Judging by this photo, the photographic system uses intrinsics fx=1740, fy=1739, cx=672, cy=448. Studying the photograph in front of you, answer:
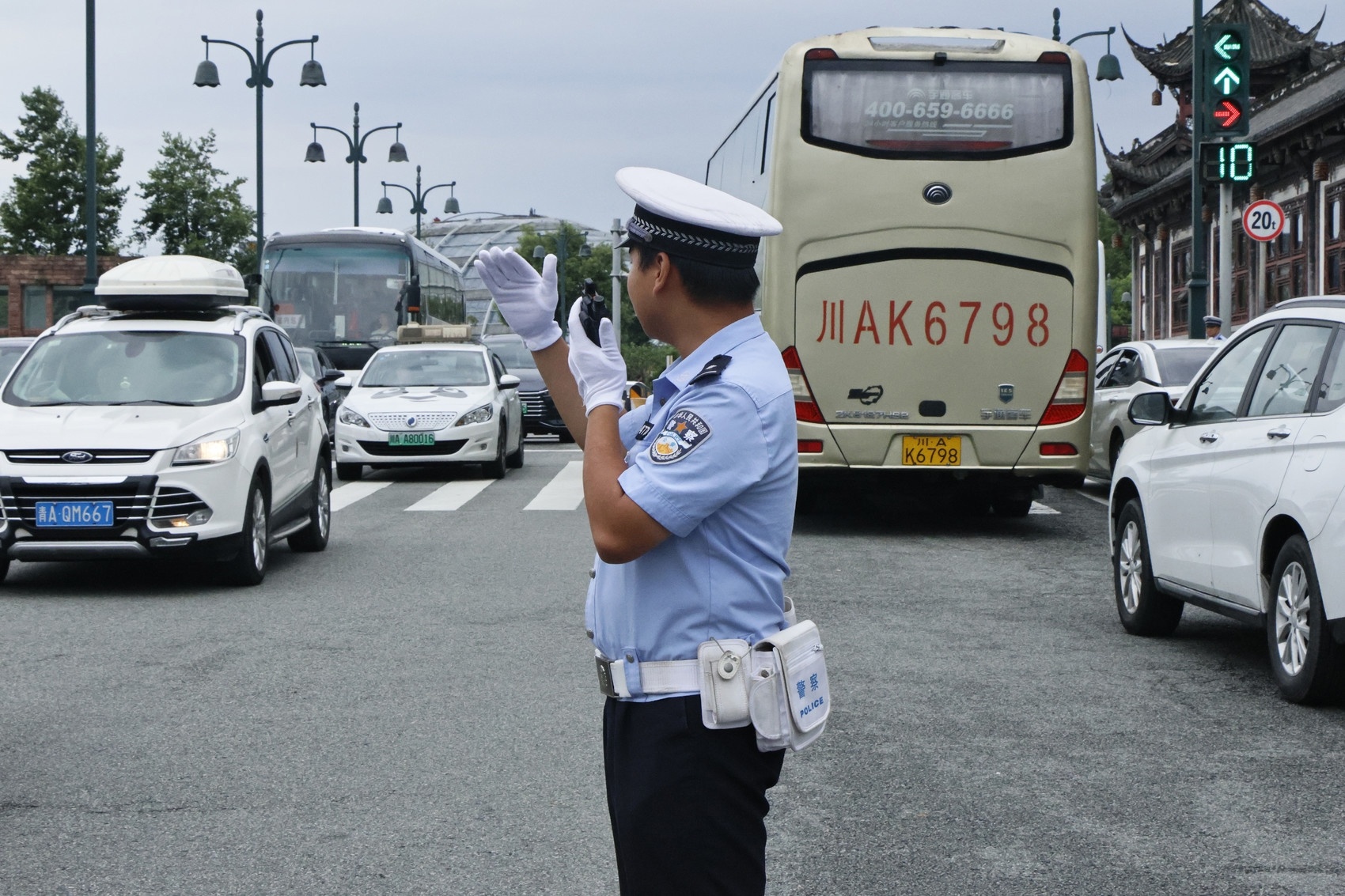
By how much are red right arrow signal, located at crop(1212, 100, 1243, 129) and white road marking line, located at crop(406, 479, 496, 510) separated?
8.99 m

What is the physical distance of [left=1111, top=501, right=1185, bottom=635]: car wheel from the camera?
8.57 meters

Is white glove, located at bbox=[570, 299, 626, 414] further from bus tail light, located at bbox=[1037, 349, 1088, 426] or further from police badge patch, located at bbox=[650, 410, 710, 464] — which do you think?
bus tail light, located at bbox=[1037, 349, 1088, 426]

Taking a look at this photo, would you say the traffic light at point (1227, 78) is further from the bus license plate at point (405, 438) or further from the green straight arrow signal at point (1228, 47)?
the bus license plate at point (405, 438)

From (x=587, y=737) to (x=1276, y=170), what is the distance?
31.8 meters

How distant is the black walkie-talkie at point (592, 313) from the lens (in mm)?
3061

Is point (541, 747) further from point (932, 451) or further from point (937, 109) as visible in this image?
point (937, 109)

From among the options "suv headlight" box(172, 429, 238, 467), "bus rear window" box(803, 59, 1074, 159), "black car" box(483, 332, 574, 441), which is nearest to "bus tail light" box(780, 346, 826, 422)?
"bus rear window" box(803, 59, 1074, 159)

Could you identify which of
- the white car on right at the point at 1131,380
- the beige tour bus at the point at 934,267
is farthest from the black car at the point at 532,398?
the beige tour bus at the point at 934,267

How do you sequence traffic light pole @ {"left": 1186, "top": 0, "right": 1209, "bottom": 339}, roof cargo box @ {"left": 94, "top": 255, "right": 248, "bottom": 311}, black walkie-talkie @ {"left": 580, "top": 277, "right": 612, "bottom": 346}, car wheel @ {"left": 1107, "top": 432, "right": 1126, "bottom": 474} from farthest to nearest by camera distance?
traffic light pole @ {"left": 1186, "top": 0, "right": 1209, "bottom": 339}
car wheel @ {"left": 1107, "top": 432, "right": 1126, "bottom": 474}
roof cargo box @ {"left": 94, "top": 255, "right": 248, "bottom": 311}
black walkie-talkie @ {"left": 580, "top": 277, "right": 612, "bottom": 346}

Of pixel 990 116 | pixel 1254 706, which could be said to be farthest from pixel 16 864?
pixel 990 116

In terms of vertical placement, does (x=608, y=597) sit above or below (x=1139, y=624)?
above

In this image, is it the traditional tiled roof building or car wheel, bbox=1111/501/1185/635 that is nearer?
car wheel, bbox=1111/501/1185/635

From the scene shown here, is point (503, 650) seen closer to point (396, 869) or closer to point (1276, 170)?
point (396, 869)

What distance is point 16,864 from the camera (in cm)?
468
